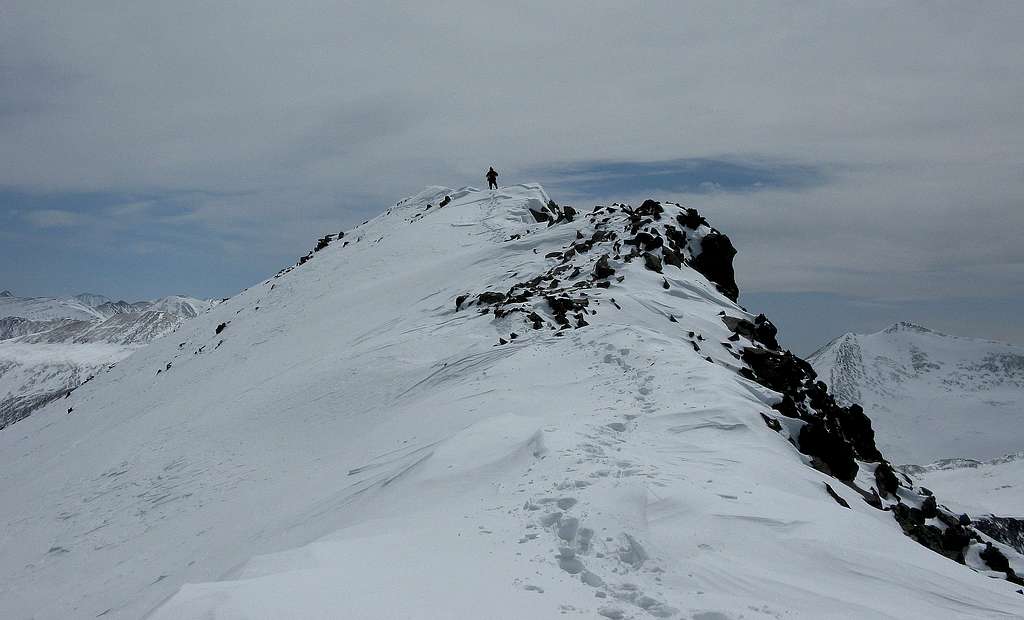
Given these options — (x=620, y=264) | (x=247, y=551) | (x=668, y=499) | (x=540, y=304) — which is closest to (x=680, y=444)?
(x=668, y=499)

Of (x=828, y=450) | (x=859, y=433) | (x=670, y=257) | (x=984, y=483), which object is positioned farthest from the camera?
(x=984, y=483)

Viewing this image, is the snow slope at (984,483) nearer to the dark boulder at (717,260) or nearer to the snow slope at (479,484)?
the dark boulder at (717,260)

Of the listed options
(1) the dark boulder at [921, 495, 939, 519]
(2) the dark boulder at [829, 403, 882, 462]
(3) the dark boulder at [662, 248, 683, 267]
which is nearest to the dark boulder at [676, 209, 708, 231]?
(3) the dark boulder at [662, 248, 683, 267]

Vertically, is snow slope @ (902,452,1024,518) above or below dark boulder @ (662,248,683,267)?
below

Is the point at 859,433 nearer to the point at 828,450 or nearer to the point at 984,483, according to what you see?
the point at 828,450

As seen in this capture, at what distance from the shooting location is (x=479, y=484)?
9922mm

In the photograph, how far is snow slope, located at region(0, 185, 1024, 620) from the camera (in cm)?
689

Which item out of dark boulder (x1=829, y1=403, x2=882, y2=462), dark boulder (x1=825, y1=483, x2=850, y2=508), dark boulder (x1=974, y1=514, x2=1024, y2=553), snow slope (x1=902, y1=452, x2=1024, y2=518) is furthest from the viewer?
snow slope (x1=902, y1=452, x2=1024, y2=518)

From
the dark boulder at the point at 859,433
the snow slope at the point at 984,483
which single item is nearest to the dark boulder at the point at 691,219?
the dark boulder at the point at 859,433

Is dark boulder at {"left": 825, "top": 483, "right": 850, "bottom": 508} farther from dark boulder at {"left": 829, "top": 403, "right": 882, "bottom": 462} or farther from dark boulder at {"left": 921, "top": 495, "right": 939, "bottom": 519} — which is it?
dark boulder at {"left": 829, "top": 403, "right": 882, "bottom": 462}

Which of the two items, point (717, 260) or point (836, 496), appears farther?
point (717, 260)

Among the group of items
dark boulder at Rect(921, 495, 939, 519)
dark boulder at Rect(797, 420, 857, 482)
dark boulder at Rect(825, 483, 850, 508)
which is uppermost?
dark boulder at Rect(825, 483, 850, 508)

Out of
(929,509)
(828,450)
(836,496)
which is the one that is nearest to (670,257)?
(828,450)

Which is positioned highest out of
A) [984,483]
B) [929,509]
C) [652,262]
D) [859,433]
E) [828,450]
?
[652,262]
